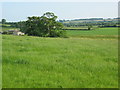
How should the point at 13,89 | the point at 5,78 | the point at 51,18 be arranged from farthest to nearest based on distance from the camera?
the point at 51,18
the point at 5,78
the point at 13,89

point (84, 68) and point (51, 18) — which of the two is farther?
point (51, 18)

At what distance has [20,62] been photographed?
773 centimetres

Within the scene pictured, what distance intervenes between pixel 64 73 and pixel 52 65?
1.02m

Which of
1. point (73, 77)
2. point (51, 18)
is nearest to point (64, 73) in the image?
Result: point (73, 77)

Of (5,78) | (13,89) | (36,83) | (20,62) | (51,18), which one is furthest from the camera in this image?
(51,18)

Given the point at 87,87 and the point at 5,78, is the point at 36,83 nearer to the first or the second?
the point at 5,78

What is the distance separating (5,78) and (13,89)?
38.1 inches

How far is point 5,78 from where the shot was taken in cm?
580

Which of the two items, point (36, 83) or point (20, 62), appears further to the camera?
point (20, 62)

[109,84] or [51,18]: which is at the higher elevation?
[51,18]

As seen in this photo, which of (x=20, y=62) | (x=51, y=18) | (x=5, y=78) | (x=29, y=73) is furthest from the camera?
(x=51, y=18)

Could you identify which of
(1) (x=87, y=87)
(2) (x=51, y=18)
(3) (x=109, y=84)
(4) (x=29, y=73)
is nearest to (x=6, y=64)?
(4) (x=29, y=73)

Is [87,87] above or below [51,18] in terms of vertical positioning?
below

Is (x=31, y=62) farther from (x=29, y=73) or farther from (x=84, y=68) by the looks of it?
(x=84, y=68)
